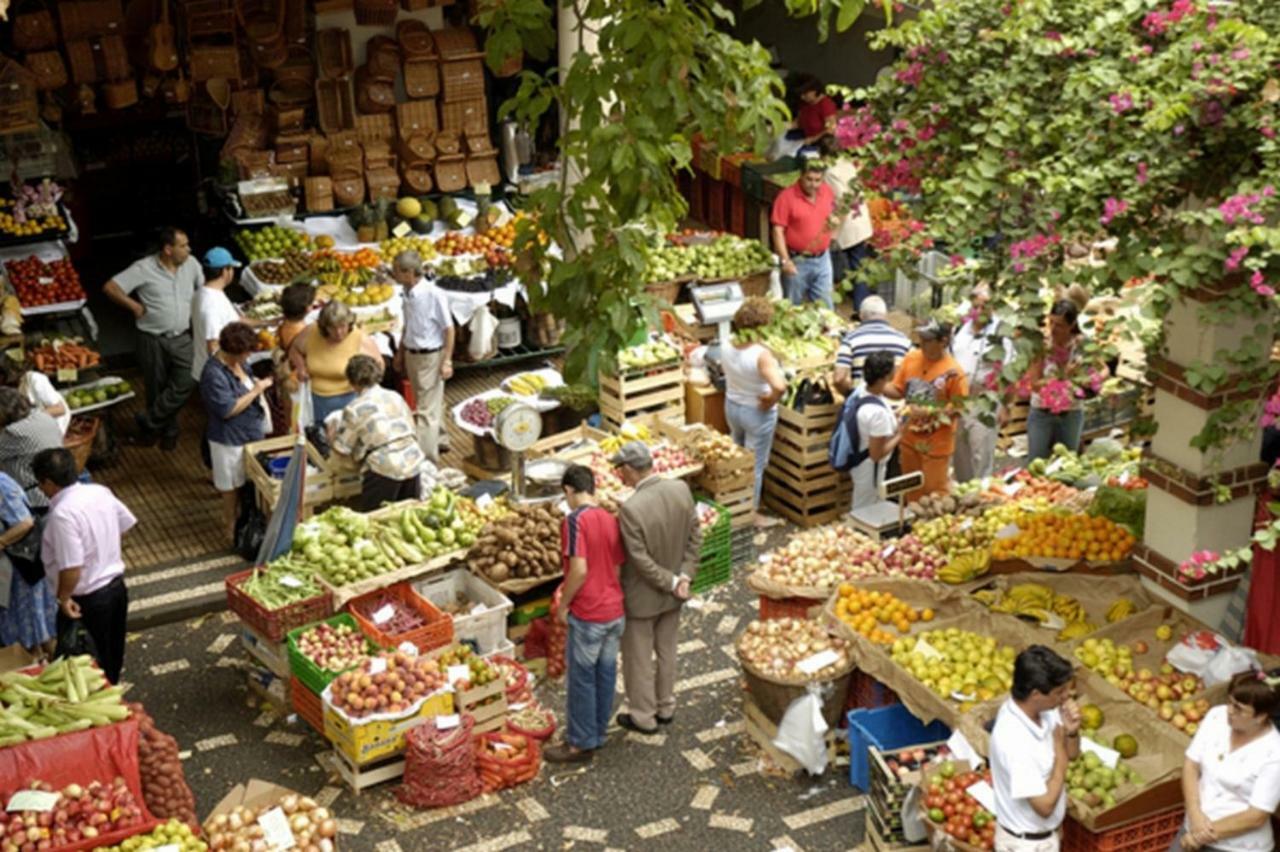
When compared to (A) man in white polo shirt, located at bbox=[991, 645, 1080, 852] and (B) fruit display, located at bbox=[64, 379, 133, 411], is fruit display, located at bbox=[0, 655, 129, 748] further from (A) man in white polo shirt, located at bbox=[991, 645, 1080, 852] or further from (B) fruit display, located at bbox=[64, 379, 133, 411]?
(B) fruit display, located at bbox=[64, 379, 133, 411]

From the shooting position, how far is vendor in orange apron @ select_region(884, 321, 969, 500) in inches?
448

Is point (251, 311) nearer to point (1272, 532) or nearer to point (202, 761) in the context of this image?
point (202, 761)

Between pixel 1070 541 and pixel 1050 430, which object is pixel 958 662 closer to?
pixel 1070 541

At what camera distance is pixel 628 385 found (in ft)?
40.9

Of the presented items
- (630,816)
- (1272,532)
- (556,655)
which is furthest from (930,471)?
(1272,532)

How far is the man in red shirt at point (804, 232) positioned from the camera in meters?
14.7

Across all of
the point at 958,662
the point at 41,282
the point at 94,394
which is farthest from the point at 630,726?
the point at 41,282

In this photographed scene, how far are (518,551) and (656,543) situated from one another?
55.7 inches

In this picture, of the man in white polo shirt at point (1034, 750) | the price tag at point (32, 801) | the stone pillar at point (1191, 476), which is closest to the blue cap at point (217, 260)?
the price tag at point (32, 801)

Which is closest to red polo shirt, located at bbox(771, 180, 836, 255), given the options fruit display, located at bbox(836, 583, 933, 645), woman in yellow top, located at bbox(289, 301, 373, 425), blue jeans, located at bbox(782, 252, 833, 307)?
blue jeans, located at bbox(782, 252, 833, 307)

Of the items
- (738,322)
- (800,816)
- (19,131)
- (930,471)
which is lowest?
(800,816)

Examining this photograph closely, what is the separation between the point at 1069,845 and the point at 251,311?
8.15 m

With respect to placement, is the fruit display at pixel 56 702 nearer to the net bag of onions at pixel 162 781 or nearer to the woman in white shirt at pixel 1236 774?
the net bag of onions at pixel 162 781

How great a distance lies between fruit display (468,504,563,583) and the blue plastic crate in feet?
7.06
